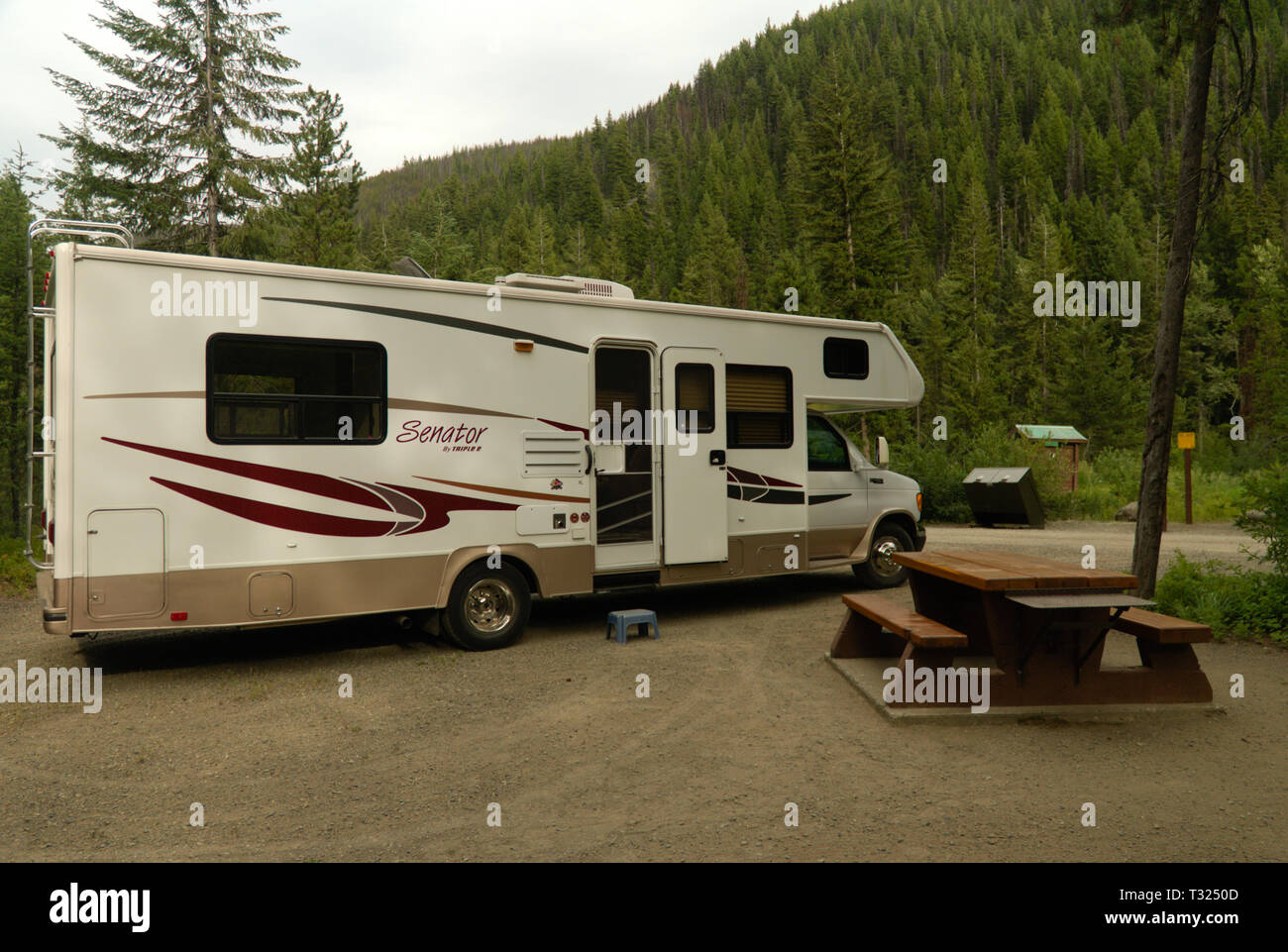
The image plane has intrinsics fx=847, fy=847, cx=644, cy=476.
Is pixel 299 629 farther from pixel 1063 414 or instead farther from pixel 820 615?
pixel 1063 414

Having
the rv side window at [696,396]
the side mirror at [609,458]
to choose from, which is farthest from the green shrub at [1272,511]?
the side mirror at [609,458]

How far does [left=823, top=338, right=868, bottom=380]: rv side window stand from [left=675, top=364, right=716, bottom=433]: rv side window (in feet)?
5.20

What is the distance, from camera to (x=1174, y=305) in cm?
761

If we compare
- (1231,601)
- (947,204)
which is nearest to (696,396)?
(1231,601)

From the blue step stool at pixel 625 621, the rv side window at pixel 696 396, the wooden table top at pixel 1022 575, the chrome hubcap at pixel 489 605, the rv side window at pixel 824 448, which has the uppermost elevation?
the rv side window at pixel 696 396

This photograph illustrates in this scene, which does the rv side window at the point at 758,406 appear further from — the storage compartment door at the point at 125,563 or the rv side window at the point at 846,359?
the storage compartment door at the point at 125,563

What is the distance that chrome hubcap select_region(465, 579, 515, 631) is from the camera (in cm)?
701

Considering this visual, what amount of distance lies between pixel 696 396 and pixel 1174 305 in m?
4.36

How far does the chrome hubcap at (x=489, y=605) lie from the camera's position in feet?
23.0

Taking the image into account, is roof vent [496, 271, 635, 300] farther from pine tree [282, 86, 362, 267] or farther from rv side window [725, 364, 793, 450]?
pine tree [282, 86, 362, 267]

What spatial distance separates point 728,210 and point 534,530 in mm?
74617

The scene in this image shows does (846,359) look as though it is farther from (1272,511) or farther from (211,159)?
(211,159)

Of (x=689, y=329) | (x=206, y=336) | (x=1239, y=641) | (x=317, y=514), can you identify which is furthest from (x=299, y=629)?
(x=1239, y=641)

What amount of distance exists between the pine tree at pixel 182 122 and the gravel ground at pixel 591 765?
50.7 ft
